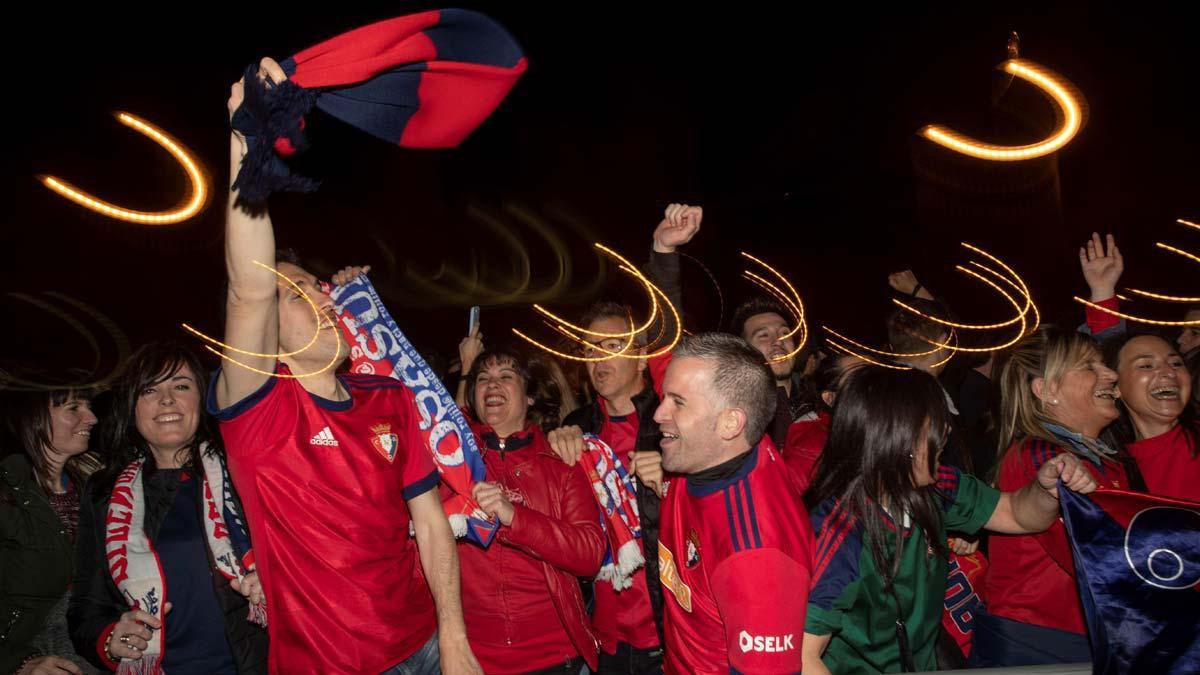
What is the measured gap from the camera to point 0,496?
3.55 m

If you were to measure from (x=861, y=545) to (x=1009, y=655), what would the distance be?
151cm

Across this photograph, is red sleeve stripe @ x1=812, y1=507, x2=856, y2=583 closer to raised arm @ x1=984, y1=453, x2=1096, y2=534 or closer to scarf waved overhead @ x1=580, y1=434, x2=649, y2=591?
raised arm @ x1=984, y1=453, x2=1096, y2=534

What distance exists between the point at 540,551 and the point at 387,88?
1.88 meters

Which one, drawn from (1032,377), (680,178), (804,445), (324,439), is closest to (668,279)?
(804,445)

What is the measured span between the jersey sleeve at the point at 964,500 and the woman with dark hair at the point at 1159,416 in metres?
1.34

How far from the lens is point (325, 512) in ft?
8.52

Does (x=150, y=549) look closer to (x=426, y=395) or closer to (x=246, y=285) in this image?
(x=426, y=395)

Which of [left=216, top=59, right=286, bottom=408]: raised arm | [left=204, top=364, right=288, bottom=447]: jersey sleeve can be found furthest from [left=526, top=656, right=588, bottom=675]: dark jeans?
[left=216, top=59, right=286, bottom=408]: raised arm

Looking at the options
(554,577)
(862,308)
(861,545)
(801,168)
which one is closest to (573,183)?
(801,168)

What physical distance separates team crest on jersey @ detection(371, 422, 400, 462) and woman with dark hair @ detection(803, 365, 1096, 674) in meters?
1.52

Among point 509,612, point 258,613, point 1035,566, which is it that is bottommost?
point 509,612

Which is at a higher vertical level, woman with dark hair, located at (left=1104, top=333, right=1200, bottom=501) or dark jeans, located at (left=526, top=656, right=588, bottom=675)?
woman with dark hair, located at (left=1104, top=333, right=1200, bottom=501)

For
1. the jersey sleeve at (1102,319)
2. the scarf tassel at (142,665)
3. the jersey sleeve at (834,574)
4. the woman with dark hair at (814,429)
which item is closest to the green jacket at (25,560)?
the scarf tassel at (142,665)

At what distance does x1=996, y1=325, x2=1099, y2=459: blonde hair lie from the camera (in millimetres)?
3889
